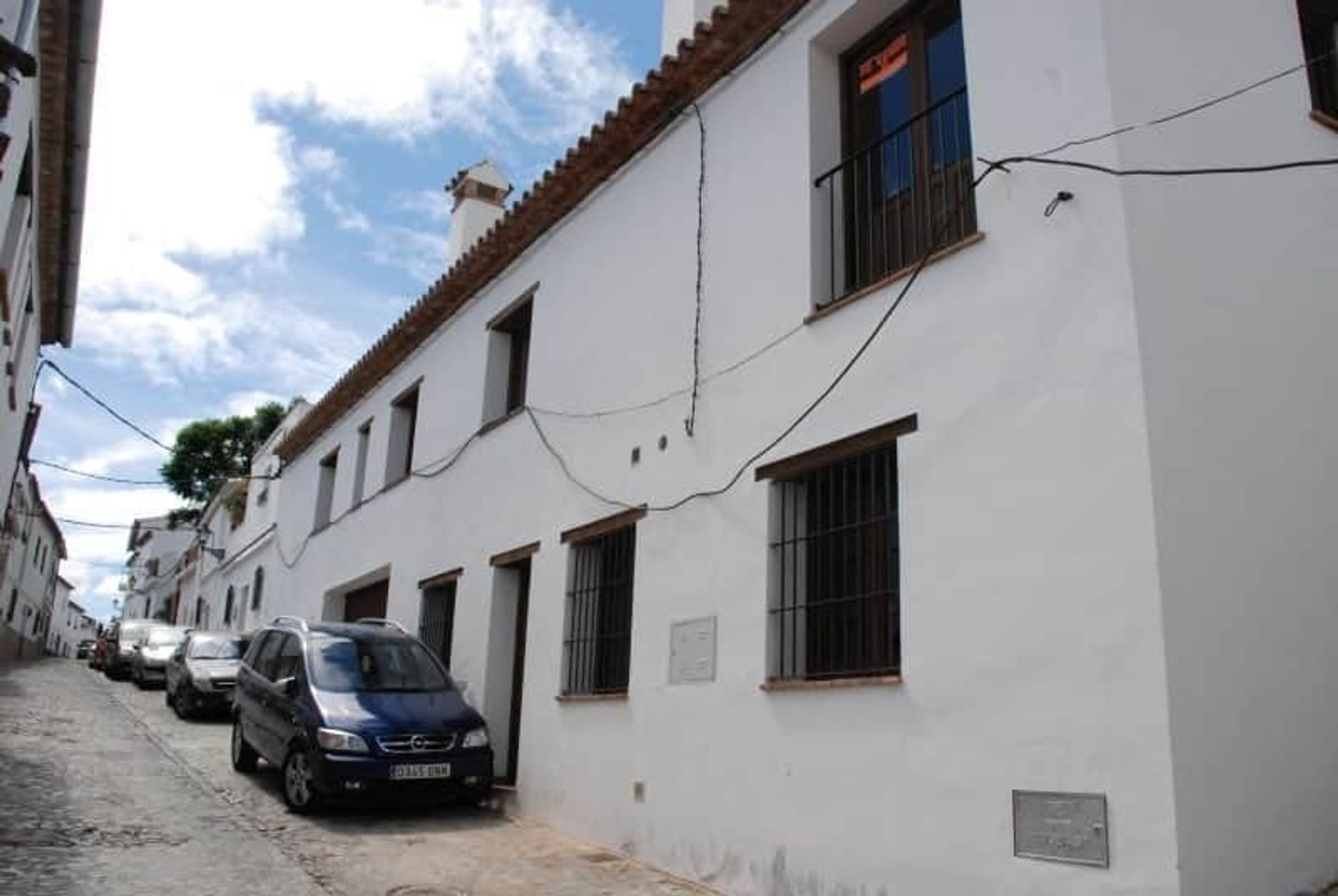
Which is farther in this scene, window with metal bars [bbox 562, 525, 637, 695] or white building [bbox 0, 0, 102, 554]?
window with metal bars [bbox 562, 525, 637, 695]

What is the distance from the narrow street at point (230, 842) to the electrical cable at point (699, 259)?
305cm

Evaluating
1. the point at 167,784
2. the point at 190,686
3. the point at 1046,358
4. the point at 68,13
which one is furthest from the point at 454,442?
the point at 1046,358

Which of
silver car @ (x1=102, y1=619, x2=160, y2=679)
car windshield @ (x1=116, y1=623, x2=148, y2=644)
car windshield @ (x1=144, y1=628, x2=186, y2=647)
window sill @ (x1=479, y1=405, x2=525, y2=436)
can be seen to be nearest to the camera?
window sill @ (x1=479, y1=405, x2=525, y2=436)

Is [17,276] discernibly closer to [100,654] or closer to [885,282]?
[885,282]

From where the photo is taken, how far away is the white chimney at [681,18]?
9.71m

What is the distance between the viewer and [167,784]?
30.2 ft

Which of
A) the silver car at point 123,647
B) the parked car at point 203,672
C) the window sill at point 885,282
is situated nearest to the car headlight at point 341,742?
the window sill at point 885,282

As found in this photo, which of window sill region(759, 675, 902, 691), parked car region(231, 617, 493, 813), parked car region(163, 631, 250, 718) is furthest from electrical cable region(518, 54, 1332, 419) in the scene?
parked car region(163, 631, 250, 718)

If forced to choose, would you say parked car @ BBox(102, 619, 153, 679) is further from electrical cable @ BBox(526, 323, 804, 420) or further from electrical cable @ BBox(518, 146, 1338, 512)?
electrical cable @ BBox(518, 146, 1338, 512)

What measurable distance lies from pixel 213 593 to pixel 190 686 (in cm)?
1698

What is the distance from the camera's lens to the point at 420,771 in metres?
8.09

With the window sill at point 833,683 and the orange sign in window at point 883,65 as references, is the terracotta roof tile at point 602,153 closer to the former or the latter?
the orange sign in window at point 883,65

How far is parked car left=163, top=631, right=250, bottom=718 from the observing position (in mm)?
14594

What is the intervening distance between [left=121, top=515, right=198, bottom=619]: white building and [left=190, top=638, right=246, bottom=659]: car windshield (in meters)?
24.9
